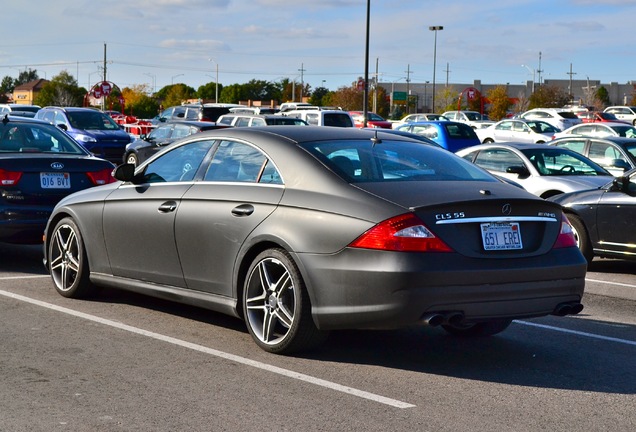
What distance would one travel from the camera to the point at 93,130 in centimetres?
2948

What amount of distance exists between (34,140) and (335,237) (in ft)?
20.9

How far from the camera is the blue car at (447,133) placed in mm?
30109

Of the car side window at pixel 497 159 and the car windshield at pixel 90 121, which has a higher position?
the car windshield at pixel 90 121

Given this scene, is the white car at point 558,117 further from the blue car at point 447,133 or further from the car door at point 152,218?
the car door at point 152,218

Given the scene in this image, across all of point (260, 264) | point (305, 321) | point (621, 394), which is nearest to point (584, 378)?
point (621, 394)

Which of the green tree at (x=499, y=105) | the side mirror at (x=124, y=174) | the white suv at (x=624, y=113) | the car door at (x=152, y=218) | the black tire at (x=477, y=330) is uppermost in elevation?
the green tree at (x=499, y=105)

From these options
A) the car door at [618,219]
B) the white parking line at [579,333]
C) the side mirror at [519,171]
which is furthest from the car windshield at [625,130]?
the white parking line at [579,333]

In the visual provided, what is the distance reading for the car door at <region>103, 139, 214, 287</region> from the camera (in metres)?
7.71

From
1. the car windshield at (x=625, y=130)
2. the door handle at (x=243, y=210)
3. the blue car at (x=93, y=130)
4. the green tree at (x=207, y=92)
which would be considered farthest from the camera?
the green tree at (x=207, y=92)

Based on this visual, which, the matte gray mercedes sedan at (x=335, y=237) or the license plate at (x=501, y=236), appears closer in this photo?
the matte gray mercedes sedan at (x=335, y=237)

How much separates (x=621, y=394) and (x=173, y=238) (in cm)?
341

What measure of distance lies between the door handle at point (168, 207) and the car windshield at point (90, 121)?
888 inches

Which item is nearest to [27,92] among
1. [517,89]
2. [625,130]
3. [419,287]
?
[517,89]

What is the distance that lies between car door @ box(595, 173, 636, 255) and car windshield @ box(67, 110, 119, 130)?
2058 centimetres
